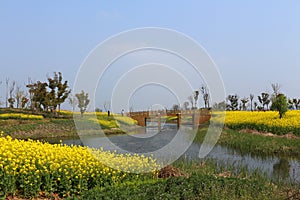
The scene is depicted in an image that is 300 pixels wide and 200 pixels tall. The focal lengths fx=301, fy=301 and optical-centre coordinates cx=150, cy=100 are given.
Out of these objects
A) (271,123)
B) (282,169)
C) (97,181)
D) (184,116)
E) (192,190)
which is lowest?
(282,169)

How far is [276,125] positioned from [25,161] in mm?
14908

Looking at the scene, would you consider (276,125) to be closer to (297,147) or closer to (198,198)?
(297,147)

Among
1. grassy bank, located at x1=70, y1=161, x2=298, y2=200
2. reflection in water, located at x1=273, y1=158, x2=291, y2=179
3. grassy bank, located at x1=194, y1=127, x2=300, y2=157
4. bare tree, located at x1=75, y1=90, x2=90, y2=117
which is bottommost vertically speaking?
→ reflection in water, located at x1=273, y1=158, x2=291, y2=179

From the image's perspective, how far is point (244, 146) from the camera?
44.2ft

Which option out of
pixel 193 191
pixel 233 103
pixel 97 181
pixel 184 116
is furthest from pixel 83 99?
pixel 233 103

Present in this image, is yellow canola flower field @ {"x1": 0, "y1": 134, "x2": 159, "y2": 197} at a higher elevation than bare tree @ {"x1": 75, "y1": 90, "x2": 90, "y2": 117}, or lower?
lower

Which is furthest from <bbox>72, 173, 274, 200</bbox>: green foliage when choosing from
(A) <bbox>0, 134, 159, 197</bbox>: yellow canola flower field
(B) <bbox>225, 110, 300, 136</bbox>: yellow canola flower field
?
(B) <bbox>225, 110, 300, 136</bbox>: yellow canola flower field

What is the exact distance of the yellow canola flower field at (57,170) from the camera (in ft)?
16.6

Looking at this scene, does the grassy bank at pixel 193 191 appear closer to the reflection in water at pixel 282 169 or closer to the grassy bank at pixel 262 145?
the reflection in water at pixel 282 169

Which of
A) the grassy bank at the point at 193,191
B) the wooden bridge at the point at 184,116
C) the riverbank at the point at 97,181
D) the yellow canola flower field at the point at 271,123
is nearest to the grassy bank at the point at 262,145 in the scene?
the yellow canola flower field at the point at 271,123

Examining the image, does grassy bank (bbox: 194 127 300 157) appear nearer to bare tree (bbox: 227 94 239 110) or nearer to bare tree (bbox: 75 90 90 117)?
bare tree (bbox: 75 90 90 117)

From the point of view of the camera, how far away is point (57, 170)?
539 centimetres

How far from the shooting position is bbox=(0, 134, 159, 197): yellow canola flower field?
16.6 ft

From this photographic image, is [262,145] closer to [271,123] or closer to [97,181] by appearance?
[271,123]
